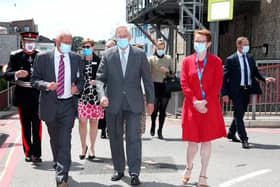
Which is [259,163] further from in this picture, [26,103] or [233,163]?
[26,103]

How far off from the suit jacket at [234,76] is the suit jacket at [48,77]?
2.98 m

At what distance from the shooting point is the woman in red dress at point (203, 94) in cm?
441

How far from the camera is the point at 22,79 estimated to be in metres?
5.61

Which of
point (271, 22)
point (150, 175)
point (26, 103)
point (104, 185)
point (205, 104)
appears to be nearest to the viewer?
point (205, 104)

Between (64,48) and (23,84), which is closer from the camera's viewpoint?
(64,48)

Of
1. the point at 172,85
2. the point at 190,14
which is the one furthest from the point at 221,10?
the point at 190,14

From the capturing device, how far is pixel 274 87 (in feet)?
32.8

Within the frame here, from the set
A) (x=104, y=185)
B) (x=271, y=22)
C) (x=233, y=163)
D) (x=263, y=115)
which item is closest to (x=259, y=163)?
(x=233, y=163)

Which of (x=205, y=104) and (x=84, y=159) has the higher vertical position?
(x=205, y=104)

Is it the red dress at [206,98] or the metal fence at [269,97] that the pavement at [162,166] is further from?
the metal fence at [269,97]

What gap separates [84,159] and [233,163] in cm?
225

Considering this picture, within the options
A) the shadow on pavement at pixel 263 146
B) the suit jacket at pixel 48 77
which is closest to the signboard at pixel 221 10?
the shadow on pavement at pixel 263 146

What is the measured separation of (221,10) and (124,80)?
19.5ft

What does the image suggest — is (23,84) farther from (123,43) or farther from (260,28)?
(260,28)
